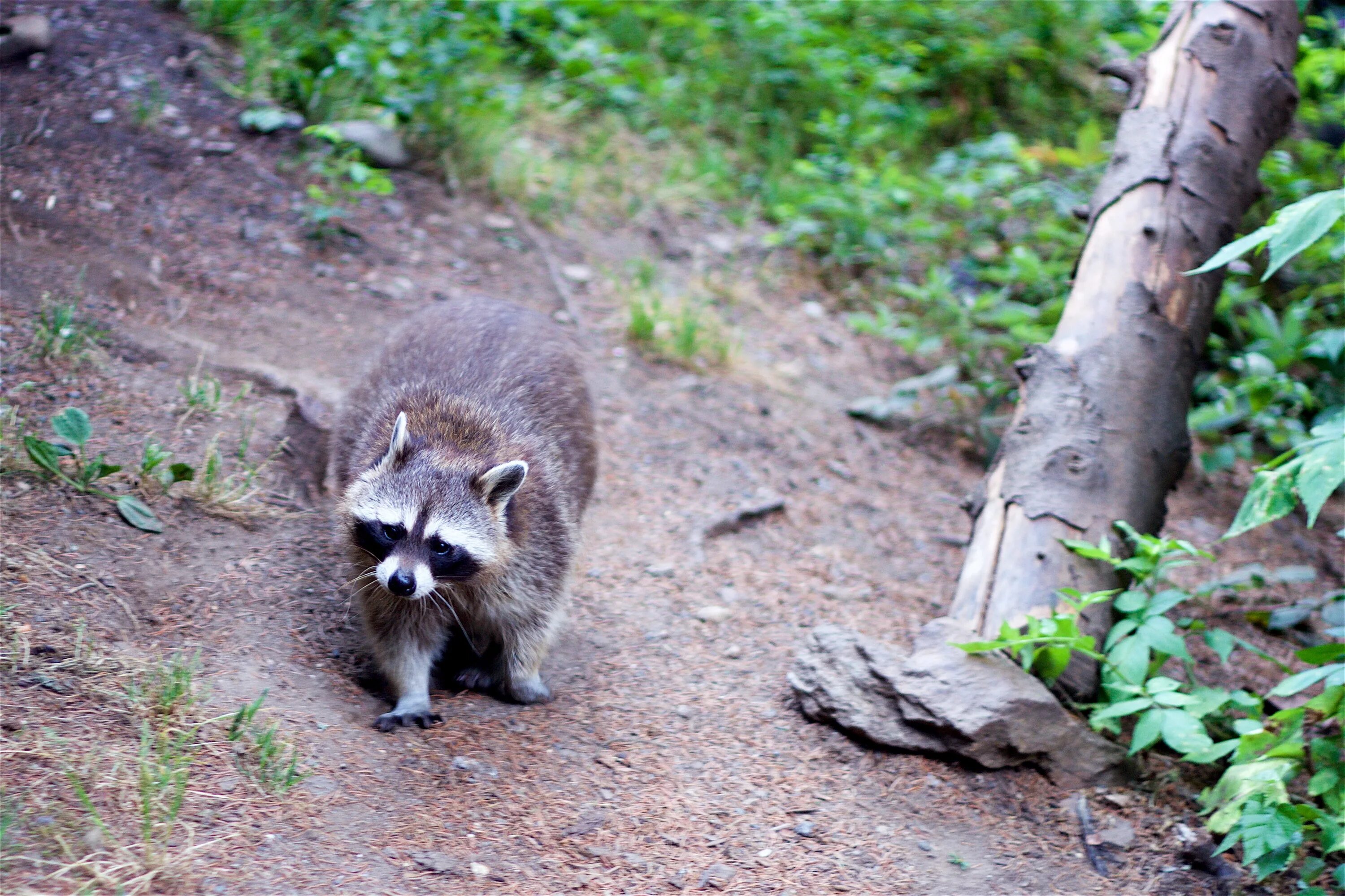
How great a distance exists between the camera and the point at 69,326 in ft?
14.6

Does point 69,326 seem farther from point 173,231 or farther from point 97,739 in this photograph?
point 97,739

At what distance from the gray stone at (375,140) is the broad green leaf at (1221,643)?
5.63 metres

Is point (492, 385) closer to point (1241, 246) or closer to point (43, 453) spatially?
point (43, 453)

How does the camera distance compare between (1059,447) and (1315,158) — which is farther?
(1315,158)

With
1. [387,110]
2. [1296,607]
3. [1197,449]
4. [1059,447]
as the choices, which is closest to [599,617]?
[1059,447]

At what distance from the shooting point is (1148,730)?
3625mm

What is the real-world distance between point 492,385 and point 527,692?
128cm

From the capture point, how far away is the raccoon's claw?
365 centimetres

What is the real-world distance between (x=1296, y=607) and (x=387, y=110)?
5.80m

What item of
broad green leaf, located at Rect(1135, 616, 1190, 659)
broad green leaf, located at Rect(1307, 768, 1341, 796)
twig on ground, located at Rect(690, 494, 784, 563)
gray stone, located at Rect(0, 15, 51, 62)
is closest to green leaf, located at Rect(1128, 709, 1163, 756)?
broad green leaf, located at Rect(1135, 616, 1190, 659)

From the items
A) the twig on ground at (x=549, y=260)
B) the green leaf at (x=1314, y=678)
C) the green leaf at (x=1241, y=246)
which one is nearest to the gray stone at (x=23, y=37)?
the twig on ground at (x=549, y=260)

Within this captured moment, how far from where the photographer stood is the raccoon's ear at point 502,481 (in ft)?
12.4

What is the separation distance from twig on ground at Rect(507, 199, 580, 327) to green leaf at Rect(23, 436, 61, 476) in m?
3.46

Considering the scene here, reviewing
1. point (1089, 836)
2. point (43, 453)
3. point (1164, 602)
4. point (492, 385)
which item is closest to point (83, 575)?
point (43, 453)
